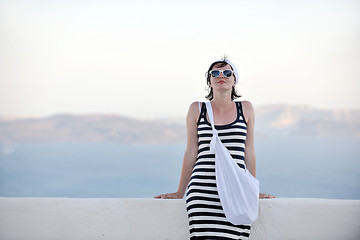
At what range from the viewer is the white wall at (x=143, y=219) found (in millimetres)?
2896

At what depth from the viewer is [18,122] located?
3381 cm

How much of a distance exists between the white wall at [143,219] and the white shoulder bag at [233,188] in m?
0.57

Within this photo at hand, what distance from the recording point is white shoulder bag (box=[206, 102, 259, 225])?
2285mm

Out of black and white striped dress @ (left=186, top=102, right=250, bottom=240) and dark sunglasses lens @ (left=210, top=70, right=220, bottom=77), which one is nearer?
black and white striped dress @ (left=186, top=102, right=250, bottom=240)

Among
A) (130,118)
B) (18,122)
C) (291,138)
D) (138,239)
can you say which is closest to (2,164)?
(18,122)

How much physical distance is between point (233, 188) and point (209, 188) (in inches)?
5.8

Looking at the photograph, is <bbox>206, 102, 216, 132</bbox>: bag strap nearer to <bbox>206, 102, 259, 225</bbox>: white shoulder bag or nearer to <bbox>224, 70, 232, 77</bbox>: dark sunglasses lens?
<bbox>206, 102, 259, 225</bbox>: white shoulder bag

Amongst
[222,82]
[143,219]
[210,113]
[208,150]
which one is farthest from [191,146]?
[143,219]

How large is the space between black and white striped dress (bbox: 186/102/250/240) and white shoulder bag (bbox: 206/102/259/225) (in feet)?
0.20

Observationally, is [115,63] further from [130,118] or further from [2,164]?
[2,164]

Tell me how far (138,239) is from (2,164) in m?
36.2

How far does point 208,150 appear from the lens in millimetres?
2424

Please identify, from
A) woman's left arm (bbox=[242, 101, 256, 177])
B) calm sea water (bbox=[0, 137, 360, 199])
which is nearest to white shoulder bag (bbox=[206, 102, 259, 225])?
woman's left arm (bbox=[242, 101, 256, 177])

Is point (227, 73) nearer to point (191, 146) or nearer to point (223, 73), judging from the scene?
point (223, 73)
